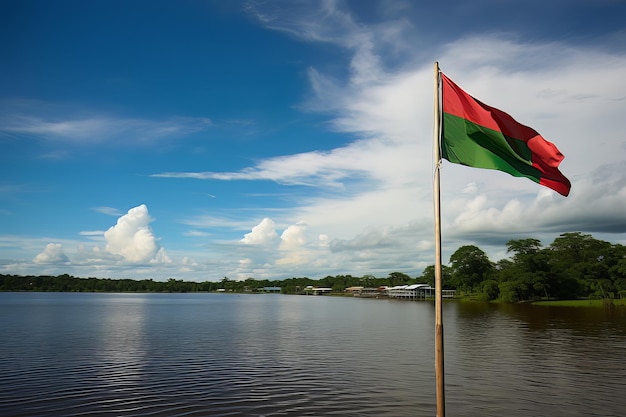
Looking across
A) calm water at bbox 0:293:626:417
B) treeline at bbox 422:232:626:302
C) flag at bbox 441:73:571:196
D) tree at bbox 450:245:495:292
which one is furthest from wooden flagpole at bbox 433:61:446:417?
tree at bbox 450:245:495:292

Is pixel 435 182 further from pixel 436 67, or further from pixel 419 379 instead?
pixel 419 379

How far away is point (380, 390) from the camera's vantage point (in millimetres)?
26438

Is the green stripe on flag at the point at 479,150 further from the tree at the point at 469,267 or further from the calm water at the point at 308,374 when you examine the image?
the tree at the point at 469,267

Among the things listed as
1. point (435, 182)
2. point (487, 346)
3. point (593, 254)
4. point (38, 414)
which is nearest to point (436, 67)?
point (435, 182)

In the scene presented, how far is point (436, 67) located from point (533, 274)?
131357mm

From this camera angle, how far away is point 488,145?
13492 mm

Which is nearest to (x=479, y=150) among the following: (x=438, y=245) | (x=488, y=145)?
(x=488, y=145)

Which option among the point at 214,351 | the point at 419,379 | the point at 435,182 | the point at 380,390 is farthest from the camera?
the point at 214,351

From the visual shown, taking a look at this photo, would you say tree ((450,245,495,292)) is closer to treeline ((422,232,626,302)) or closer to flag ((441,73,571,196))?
treeline ((422,232,626,302))

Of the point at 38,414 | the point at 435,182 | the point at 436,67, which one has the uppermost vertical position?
the point at 436,67

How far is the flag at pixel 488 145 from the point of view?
523 inches

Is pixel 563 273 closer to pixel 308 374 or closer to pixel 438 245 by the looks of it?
pixel 308 374

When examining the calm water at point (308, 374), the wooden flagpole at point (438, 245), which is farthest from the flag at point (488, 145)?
the calm water at point (308, 374)

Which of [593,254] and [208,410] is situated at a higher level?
[593,254]
